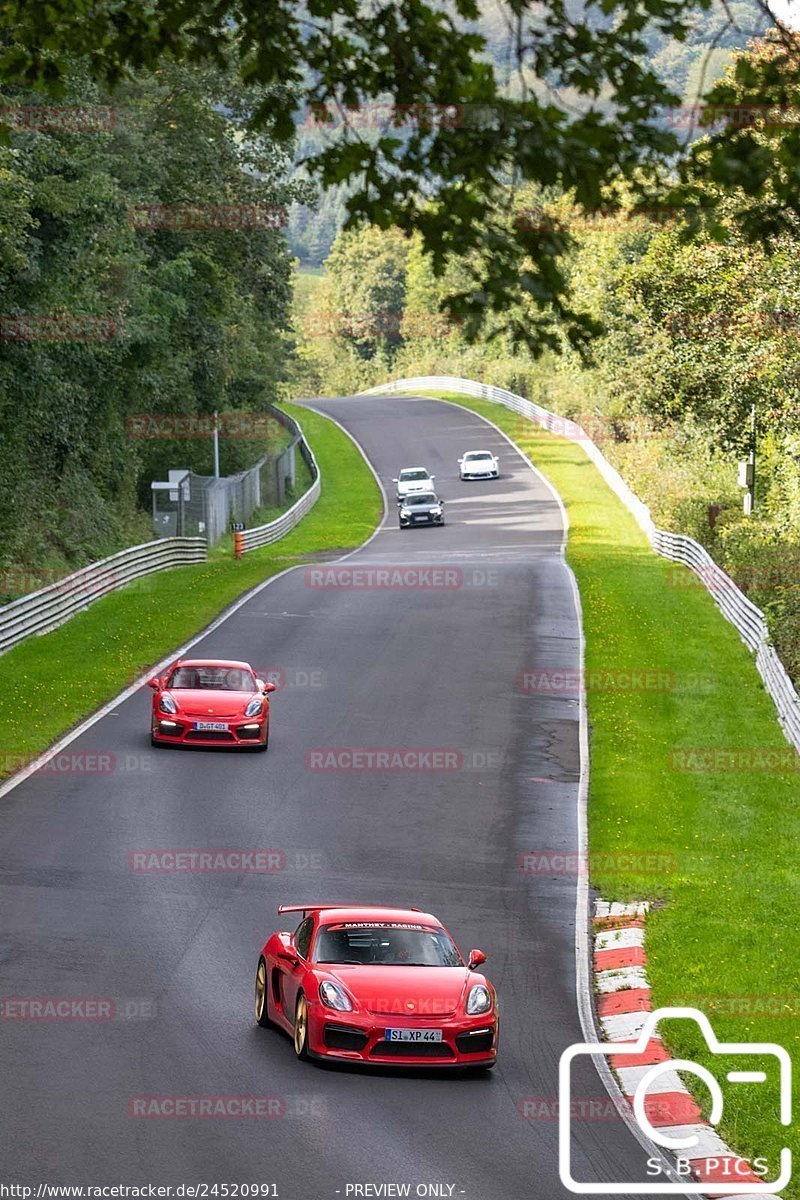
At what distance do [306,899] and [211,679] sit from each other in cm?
936

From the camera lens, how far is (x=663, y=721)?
29.9 meters

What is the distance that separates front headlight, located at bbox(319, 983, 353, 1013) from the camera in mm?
13172

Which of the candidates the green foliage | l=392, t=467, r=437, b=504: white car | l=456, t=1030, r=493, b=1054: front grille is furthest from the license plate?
l=392, t=467, r=437, b=504: white car

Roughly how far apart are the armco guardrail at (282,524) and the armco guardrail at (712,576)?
43.5 ft

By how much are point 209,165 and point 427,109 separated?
45645mm

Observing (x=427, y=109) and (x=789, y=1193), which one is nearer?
(x=427, y=109)

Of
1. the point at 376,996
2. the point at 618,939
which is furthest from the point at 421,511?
the point at 376,996

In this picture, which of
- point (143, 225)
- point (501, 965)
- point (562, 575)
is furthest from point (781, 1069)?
point (143, 225)

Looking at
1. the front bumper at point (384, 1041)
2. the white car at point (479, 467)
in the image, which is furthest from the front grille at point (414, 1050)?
the white car at point (479, 467)

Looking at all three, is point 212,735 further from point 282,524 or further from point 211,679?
point 282,524

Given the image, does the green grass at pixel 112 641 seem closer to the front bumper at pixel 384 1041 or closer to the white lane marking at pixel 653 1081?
the front bumper at pixel 384 1041

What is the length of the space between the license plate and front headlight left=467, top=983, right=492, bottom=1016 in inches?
14.0

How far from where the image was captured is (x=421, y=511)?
65.6 metres

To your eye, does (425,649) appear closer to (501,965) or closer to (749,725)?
(749,725)
